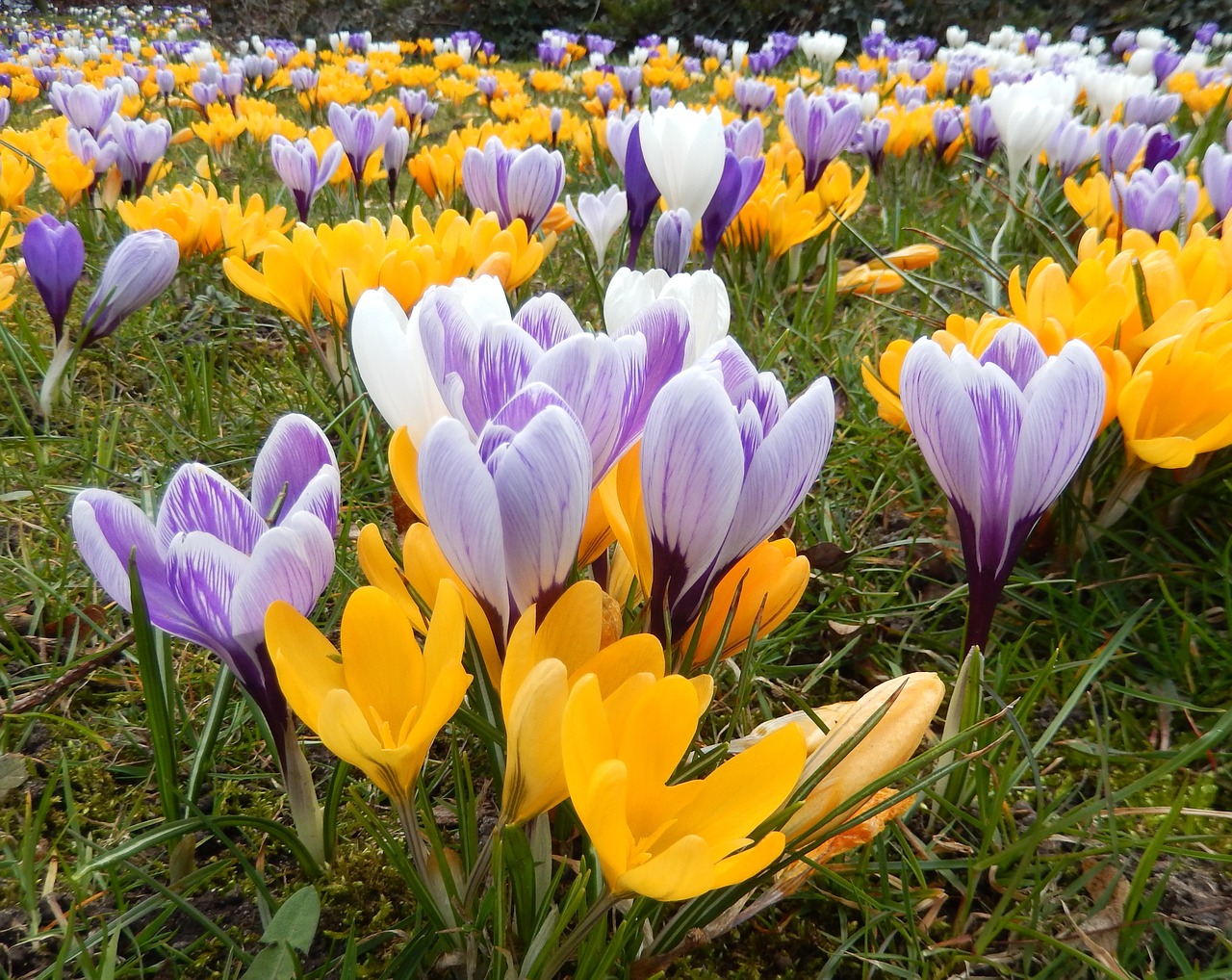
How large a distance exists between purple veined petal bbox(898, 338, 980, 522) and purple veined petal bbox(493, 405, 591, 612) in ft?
1.10

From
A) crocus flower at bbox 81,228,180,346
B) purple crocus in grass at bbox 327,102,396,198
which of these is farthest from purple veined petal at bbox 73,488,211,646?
purple crocus in grass at bbox 327,102,396,198

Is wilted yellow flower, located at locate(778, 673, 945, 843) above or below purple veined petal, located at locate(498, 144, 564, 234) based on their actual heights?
below

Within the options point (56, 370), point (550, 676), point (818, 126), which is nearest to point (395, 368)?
point (550, 676)

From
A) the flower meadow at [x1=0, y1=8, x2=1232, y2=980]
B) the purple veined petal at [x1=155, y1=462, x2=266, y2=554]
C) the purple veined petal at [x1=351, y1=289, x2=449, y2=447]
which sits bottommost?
the flower meadow at [x1=0, y1=8, x2=1232, y2=980]

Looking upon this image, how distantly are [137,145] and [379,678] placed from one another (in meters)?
2.47

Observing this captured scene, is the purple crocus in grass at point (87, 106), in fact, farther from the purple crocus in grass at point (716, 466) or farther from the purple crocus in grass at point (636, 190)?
the purple crocus in grass at point (716, 466)

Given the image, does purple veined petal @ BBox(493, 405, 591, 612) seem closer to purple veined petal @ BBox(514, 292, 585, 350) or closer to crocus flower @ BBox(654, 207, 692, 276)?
purple veined petal @ BBox(514, 292, 585, 350)

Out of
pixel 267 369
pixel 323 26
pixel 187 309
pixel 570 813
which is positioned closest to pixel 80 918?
pixel 570 813

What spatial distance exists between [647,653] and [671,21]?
494 inches

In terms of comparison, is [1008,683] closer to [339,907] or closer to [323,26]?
[339,907]

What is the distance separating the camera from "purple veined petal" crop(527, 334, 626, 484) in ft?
2.05

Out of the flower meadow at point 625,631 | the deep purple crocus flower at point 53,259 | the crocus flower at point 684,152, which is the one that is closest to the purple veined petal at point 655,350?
the flower meadow at point 625,631

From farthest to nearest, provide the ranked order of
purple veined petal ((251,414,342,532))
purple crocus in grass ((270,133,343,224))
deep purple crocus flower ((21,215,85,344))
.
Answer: purple crocus in grass ((270,133,343,224)), deep purple crocus flower ((21,215,85,344)), purple veined petal ((251,414,342,532))

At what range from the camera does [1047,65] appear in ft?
17.0
